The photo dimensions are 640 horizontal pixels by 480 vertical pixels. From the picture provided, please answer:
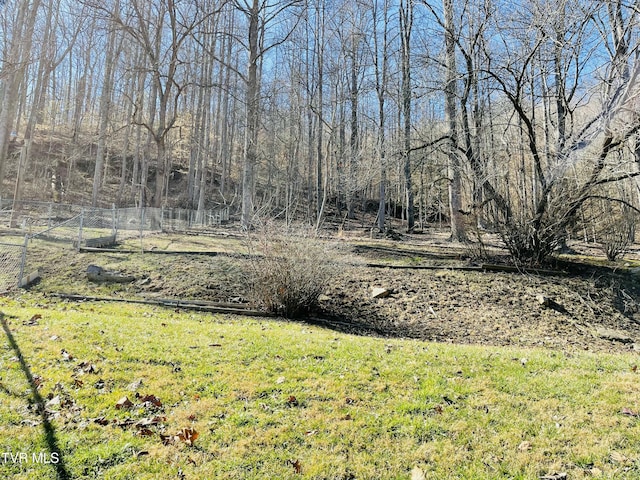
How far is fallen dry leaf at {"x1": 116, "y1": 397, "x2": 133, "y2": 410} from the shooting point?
3328 mm

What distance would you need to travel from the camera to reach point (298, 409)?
11.2 ft

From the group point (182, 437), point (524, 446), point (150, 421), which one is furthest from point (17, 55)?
point (524, 446)

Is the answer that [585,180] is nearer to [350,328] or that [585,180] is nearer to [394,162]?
[394,162]

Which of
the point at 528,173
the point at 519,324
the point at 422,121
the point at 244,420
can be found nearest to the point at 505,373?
the point at 244,420

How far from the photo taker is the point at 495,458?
281 centimetres

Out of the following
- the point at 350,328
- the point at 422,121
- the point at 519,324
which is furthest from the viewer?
the point at 422,121

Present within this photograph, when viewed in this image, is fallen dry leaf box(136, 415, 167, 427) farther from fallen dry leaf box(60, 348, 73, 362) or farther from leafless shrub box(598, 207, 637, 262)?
leafless shrub box(598, 207, 637, 262)

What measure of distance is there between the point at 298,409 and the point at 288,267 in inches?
163

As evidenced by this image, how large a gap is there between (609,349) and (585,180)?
4.15m

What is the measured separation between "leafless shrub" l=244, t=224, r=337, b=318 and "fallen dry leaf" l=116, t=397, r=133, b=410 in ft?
13.7

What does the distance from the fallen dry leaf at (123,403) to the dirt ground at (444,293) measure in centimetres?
429

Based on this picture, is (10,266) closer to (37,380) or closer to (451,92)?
(37,380)

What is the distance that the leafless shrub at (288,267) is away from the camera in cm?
744

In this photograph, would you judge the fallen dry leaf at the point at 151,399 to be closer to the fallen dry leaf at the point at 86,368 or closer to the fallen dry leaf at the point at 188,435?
the fallen dry leaf at the point at 188,435
